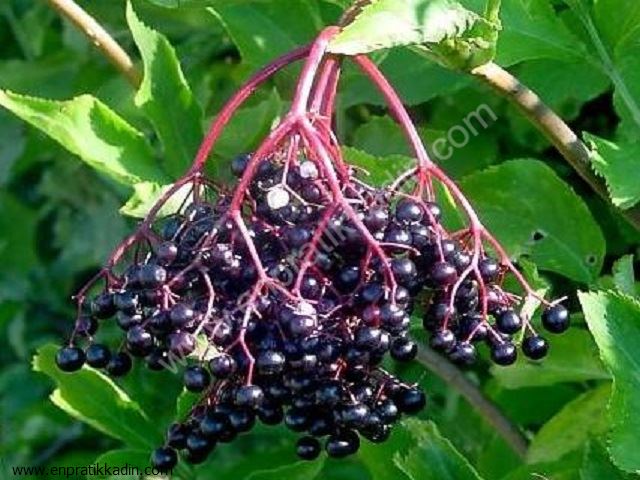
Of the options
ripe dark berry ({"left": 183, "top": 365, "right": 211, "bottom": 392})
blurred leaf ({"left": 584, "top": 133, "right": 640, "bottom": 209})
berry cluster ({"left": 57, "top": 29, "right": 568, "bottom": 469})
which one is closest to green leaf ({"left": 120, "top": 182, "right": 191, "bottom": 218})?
berry cluster ({"left": 57, "top": 29, "right": 568, "bottom": 469})

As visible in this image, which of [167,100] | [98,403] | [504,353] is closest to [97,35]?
[167,100]

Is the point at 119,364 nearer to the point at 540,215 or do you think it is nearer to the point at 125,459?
the point at 125,459

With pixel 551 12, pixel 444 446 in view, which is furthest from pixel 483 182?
pixel 444 446

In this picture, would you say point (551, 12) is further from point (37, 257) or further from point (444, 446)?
point (37, 257)

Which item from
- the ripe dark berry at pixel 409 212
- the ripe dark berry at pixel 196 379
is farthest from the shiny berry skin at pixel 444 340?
the ripe dark berry at pixel 196 379

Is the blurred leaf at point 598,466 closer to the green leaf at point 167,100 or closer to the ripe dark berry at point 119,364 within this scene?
the ripe dark berry at point 119,364

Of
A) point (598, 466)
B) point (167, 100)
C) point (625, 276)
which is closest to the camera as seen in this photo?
point (598, 466)
